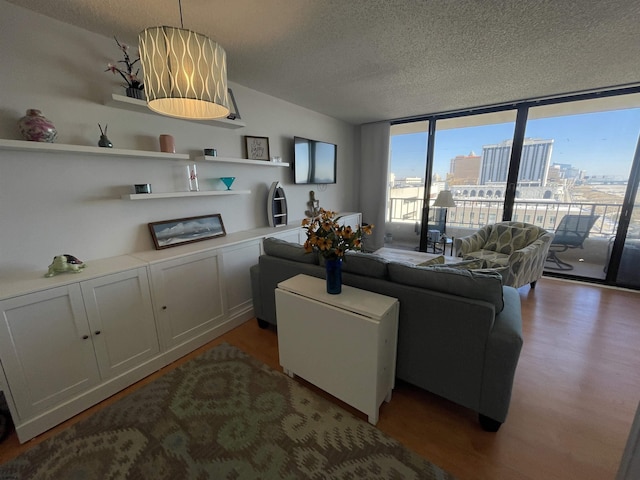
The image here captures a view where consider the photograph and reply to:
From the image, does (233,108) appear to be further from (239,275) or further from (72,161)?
(239,275)

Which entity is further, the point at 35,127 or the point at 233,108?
the point at 233,108

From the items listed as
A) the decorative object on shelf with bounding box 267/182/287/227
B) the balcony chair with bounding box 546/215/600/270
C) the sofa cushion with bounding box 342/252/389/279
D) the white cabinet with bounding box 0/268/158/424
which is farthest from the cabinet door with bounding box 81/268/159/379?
the balcony chair with bounding box 546/215/600/270

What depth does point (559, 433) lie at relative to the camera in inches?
58.8

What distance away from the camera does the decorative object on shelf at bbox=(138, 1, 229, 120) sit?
3.80ft

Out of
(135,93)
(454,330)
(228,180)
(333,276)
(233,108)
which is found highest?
(233,108)

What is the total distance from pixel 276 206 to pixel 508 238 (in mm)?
3065

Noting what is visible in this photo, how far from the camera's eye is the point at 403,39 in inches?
76.1

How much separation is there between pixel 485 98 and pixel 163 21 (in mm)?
3591

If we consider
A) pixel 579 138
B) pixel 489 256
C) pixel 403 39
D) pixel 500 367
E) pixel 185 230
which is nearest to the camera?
pixel 500 367

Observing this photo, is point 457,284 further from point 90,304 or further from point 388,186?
point 388,186

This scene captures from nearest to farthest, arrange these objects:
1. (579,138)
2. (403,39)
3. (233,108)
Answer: (403,39) → (233,108) → (579,138)

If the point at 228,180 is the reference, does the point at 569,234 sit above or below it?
below

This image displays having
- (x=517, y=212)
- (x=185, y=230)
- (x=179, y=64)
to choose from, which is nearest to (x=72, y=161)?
(x=185, y=230)

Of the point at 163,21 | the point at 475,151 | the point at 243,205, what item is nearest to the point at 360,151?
the point at 475,151
